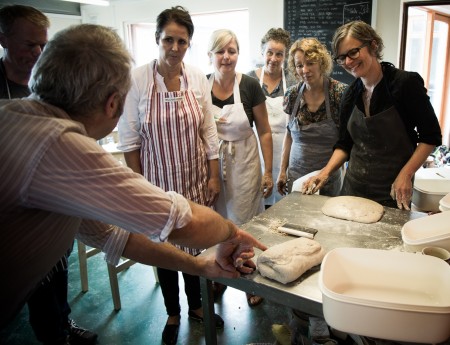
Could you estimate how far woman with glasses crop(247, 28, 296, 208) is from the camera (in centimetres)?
238

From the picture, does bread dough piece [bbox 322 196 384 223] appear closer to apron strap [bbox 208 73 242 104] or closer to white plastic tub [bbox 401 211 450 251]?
white plastic tub [bbox 401 211 450 251]

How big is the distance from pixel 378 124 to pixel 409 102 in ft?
0.52

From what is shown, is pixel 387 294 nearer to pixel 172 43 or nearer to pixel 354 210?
pixel 354 210

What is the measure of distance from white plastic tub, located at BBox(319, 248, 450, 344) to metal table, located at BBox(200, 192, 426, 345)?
10 cm

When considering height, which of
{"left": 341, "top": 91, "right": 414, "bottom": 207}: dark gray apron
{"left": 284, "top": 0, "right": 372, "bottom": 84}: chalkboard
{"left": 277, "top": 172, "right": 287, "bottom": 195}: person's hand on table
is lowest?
{"left": 277, "top": 172, "right": 287, "bottom": 195}: person's hand on table

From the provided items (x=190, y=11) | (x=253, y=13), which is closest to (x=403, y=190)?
(x=253, y=13)

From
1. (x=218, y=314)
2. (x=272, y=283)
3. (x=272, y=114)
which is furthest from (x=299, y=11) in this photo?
(x=272, y=283)

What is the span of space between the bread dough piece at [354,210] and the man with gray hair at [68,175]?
770 millimetres

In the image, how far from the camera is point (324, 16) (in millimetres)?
3297

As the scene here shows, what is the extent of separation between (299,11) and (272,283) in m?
3.16

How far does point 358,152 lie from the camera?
174 centimetres

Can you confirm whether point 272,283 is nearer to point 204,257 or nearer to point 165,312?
point 204,257

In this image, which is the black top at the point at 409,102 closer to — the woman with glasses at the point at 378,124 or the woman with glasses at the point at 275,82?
the woman with glasses at the point at 378,124

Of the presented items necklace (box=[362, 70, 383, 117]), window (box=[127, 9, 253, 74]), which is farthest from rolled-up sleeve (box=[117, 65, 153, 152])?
window (box=[127, 9, 253, 74])
